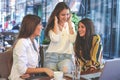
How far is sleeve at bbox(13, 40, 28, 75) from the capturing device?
2.08 m

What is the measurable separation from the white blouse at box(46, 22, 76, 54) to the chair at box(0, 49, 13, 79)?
2.54ft

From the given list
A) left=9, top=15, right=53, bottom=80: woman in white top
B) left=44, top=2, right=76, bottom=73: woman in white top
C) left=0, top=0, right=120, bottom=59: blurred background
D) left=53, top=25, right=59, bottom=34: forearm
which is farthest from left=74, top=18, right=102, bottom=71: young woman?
left=0, top=0, right=120, bottom=59: blurred background

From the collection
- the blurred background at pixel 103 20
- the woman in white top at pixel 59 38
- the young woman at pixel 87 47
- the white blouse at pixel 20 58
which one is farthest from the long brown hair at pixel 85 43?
the blurred background at pixel 103 20

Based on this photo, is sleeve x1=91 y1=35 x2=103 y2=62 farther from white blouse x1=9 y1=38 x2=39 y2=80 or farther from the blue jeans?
white blouse x1=9 y1=38 x2=39 y2=80

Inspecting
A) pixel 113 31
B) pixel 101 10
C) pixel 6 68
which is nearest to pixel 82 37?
pixel 6 68

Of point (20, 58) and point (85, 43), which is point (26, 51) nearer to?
point (20, 58)

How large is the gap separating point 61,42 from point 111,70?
4.33 feet

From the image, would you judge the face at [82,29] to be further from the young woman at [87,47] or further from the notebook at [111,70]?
the notebook at [111,70]

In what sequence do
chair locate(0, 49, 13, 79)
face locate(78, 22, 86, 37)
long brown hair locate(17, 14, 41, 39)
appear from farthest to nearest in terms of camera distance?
face locate(78, 22, 86, 37) → long brown hair locate(17, 14, 41, 39) → chair locate(0, 49, 13, 79)

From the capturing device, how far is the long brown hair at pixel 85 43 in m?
2.55

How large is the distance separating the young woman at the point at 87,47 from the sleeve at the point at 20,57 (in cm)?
63

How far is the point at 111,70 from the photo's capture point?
161cm

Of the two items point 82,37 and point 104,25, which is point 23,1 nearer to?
point 104,25

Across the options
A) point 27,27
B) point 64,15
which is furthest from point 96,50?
point 27,27
